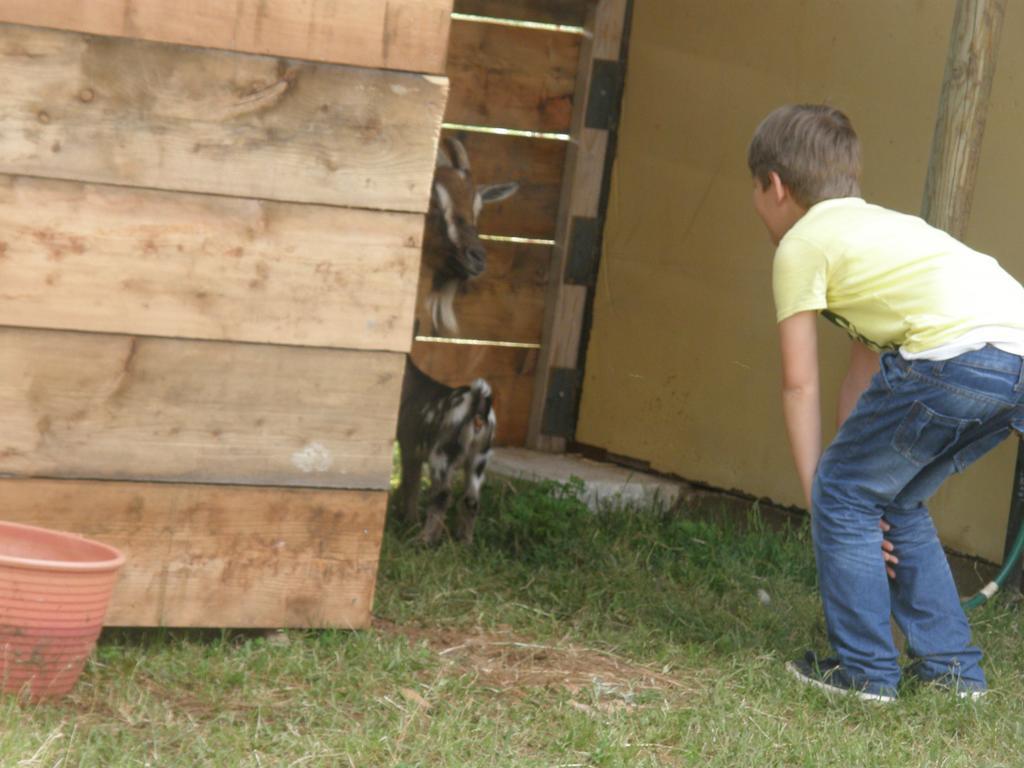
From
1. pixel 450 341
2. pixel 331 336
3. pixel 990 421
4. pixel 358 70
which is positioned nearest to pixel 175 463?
pixel 331 336

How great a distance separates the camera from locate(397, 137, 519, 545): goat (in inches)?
215

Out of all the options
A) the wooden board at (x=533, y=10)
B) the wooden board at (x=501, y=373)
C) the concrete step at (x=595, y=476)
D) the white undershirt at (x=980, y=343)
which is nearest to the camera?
the white undershirt at (x=980, y=343)

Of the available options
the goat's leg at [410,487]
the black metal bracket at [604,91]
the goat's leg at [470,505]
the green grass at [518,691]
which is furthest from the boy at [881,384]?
the black metal bracket at [604,91]

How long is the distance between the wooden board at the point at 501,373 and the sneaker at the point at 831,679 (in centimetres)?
311

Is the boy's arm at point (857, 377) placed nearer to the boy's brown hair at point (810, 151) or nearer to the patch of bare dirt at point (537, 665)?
the boy's brown hair at point (810, 151)

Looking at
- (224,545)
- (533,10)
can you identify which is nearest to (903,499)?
(224,545)

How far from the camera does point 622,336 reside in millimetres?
6844

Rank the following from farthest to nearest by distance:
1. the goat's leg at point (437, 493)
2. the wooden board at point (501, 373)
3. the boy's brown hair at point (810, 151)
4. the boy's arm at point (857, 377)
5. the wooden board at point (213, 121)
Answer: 1. the wooden board at point (501, 373)
2. the goat's leg at point (437, 493)
3. the boy's arm at point (857, 377)
4. the boy's brown hair at point (810, 151)
5. the wooden board at point (213, 121)

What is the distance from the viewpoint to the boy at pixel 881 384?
3713 millimetres

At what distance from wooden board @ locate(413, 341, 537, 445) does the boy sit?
3.03m

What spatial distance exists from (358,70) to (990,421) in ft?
6.05

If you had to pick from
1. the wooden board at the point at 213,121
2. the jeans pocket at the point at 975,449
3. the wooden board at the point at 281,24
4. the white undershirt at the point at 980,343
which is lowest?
the jeans pocket at the point at 975,449

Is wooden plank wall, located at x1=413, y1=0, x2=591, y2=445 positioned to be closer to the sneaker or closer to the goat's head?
the goat's head

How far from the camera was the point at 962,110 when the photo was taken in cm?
415
